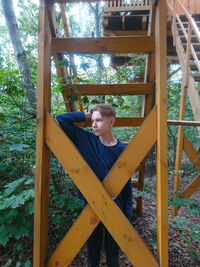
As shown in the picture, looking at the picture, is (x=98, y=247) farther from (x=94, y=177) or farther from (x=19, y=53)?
(x=19, y=53)

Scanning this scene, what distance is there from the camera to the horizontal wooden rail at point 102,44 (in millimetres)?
1590

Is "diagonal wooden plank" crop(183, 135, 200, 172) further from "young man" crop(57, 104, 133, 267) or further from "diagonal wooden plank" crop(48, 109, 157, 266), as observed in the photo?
"diagonal wooden plank" crop(48, 109, 157, 266)

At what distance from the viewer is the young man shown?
55.1 inches

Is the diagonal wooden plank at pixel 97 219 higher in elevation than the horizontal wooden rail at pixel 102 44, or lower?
lower

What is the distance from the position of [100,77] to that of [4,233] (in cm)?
258

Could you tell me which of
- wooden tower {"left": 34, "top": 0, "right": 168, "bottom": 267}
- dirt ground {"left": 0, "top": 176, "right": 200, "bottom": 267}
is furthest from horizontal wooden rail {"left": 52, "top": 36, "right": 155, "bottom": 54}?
dirt ground {"left": 0, "top": 176, "right": 200, "bottom": 267}

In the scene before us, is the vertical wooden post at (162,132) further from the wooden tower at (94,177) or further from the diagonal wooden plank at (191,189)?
the diagonal wooden plank at (191,189)

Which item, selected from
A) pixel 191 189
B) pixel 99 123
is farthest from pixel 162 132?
pixel 191 189

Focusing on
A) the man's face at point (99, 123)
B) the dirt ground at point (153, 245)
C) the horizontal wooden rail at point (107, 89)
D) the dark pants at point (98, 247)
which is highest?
the horizontal wooden rail at point (107, 89)

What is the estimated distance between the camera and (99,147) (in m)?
1.45

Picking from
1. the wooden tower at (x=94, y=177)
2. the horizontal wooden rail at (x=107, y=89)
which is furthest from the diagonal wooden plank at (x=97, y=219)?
the horizontal wooden rail at (x=107, y=89)

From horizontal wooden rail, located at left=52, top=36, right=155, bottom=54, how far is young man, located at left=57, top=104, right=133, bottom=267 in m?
0.63

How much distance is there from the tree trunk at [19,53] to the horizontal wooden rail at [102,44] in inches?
31.3

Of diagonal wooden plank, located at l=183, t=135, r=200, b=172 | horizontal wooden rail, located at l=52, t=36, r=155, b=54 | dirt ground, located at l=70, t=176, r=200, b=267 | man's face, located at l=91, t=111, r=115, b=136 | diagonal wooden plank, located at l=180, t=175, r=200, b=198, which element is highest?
horizontal wooden rail, located at l=52, t=36, r=155, b=54
